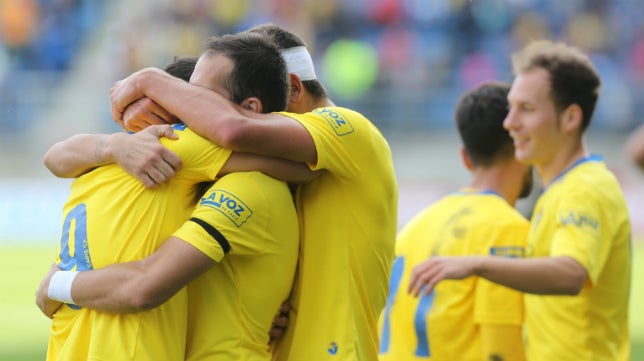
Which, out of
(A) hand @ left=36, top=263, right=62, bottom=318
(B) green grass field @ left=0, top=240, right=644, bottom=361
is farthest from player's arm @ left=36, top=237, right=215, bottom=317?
(B) green grass field @ left=0, top=240, right=644, bottom=361

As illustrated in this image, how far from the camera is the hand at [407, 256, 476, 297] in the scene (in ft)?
12.5

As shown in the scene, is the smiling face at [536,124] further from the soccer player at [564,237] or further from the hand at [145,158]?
the hand at [145,158]

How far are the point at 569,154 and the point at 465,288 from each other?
0.71 m

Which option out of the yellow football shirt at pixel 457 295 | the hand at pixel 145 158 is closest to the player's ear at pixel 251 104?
the hand at pixel 145 158

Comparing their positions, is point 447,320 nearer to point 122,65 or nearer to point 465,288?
point 465,288

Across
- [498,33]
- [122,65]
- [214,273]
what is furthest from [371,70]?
[214,273]

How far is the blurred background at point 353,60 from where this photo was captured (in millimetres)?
18328

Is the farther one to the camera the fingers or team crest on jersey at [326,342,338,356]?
team crest on jersey at [326,342,338,356]

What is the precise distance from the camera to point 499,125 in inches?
181

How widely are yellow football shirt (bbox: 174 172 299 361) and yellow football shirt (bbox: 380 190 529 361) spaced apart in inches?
42.3

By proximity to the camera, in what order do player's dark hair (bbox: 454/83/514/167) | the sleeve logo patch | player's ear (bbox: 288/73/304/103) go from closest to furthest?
1. player's ear (bbox: 288/73/304/103)
2. the sleeve logo patch
3. player's dark hair (bbox: 454/83/514/167)

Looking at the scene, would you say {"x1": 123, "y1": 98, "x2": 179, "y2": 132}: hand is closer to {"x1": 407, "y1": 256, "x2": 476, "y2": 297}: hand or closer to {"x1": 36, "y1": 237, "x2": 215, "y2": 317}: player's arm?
{"x1": 36, "y1": 237, "x2": 215, "y2": 317}: player's arm

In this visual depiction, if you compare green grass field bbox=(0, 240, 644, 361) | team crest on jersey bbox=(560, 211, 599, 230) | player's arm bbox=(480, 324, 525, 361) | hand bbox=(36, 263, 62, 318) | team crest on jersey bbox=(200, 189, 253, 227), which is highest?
team crest on jersey bbox=(200, 189, 253, 227)

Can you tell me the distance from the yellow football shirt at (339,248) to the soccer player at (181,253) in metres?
0.15
